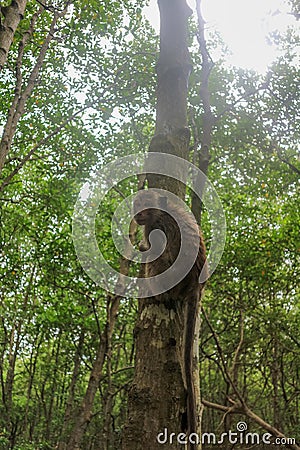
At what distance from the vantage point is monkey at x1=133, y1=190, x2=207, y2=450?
243cm

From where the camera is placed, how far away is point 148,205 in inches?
99.2

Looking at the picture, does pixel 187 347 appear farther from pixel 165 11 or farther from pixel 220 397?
pixel 220 397

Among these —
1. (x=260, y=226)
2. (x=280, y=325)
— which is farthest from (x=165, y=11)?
(x=280, y=325)

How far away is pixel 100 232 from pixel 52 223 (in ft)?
6.05

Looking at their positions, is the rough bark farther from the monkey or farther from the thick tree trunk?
the monkey

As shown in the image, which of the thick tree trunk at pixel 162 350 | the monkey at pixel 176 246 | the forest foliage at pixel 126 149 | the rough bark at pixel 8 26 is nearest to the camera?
the thick tree trunk at pixel 162 350

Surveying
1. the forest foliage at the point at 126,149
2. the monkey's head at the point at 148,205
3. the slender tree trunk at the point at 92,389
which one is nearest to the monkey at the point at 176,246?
the monkey's head at the point at 148,205

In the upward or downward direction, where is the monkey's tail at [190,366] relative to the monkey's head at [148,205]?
downward

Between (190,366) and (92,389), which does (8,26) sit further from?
(92,389)

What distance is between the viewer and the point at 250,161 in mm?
9125

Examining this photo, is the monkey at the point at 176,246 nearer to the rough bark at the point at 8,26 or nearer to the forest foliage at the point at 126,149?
the rough bark at the point at 8,26

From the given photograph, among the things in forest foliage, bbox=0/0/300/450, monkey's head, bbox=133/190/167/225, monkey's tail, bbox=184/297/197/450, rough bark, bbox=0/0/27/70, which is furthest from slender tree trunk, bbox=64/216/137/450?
monkey's tail, bbox=184/297/197/450

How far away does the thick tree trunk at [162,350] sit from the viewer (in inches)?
84.8

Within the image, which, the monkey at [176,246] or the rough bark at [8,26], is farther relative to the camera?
the rough bark at [8,26]
